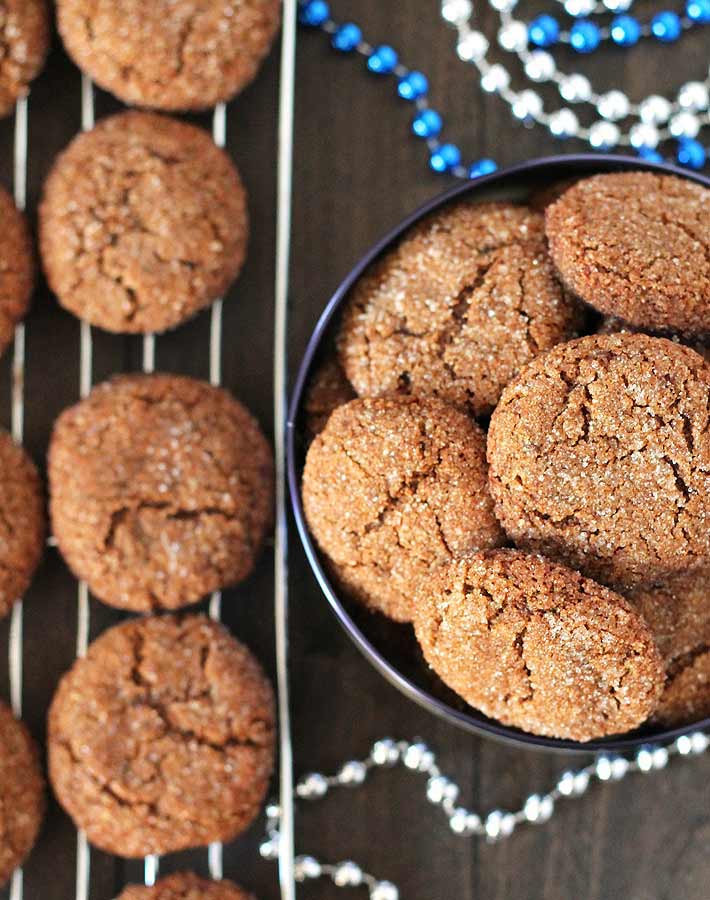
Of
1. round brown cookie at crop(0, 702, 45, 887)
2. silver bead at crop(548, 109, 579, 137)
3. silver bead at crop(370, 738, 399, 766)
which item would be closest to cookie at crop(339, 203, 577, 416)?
silver bead at crop(548, 109, 579, 137)

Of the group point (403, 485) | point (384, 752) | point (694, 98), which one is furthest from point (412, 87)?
point (384, 752)

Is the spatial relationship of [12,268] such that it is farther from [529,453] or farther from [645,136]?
[645,136]

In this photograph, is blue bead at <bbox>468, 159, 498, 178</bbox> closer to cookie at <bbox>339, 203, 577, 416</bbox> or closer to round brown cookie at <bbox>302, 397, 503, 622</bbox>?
cookie at <bbox>339, 203, 577, 416</bbox>

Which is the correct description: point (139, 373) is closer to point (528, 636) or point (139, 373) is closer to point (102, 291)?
point (102, 291)

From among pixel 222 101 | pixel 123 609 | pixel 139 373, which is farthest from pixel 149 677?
pixel 222 101

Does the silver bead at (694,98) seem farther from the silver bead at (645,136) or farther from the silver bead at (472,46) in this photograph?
the silver bead at (472,46)
